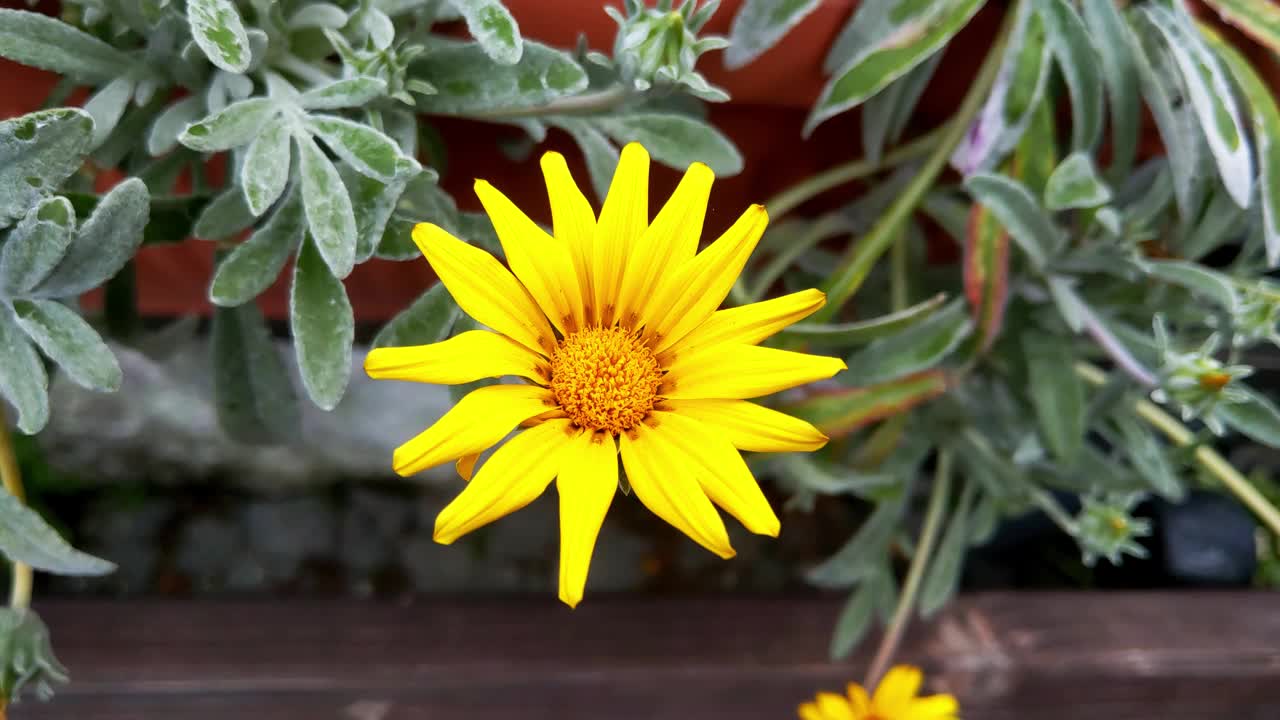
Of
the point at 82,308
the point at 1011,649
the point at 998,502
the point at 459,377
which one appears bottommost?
the point at 1011,649

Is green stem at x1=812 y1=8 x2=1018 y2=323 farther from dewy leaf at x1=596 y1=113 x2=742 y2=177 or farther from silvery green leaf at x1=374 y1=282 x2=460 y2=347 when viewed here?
silvery green leaf at x1=374 y1=282 x2=460 y2=347

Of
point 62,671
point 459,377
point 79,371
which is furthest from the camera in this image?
point 62,671

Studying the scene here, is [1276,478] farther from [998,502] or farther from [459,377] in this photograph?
[459,377]

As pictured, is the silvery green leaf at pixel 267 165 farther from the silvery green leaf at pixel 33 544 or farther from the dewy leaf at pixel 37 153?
the silvery green leaf at pixel 33 544

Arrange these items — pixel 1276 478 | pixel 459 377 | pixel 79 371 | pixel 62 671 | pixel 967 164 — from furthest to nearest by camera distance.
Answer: pixel 1276 478, pixel 967 164, pixel 62 671, pixel 79 371, pixel 459 377

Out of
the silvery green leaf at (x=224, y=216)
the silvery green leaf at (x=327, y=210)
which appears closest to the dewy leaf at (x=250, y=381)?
the silvery green leaf at (x=224, y=216)

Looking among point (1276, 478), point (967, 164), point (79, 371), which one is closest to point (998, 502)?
point (967, 164)

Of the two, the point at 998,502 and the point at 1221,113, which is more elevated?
the point at 1221,113
